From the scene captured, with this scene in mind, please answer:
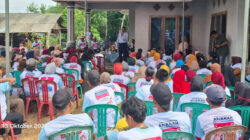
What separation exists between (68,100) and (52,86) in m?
2.90

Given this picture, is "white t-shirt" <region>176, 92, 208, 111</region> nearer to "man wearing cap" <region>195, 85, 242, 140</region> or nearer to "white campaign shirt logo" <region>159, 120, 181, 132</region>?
"man wearing cap" <region>195, 85, 242, 140</region>

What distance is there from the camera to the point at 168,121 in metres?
2.91

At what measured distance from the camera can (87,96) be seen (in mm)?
4004

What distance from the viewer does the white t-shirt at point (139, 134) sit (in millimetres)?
2346

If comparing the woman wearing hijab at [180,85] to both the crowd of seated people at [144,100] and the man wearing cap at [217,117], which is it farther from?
the man wearing cap at [217,117]

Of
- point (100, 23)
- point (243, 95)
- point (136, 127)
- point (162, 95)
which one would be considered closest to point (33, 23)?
point (100, 23)

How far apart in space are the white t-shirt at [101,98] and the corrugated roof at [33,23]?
24.7 m

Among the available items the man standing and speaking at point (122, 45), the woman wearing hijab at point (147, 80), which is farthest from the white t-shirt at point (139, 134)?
the man standing and speaking at point (122, 45)

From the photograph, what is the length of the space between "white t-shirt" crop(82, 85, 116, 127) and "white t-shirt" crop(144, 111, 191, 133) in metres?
1.11

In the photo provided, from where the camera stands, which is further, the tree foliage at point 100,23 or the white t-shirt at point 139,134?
the tree foliage at point 100,23

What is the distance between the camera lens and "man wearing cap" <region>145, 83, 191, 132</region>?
2893 millimetres

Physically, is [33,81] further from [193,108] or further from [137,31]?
[137,31]

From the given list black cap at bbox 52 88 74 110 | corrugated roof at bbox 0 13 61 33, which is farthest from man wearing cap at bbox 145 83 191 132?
corrugated roof at bbox 0 13 61 33

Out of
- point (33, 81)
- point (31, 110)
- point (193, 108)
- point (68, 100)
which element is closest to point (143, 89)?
point (193, 108)
